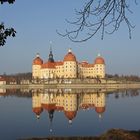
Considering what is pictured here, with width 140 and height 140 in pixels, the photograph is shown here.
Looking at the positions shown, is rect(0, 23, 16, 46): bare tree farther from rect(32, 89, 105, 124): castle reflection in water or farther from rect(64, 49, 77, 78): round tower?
rect(64, 49, 77, 78): round tower

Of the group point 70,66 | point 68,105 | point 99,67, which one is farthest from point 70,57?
point 68,105

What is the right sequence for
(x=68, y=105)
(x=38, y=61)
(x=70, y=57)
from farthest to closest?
(x=38, y=61) → (x=70, y=57) → (x=68, y=105)

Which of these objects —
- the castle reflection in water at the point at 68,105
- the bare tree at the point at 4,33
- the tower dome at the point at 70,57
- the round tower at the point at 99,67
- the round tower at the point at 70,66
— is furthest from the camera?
the round tower at the point at 99,67

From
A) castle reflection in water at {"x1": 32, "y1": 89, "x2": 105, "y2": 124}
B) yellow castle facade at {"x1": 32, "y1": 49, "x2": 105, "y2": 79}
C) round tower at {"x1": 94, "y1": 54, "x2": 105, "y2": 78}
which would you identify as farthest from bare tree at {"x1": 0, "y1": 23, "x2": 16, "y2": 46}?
round tower at {"x1": 94, "y1": 54, "x2": 105, "y2": 78}

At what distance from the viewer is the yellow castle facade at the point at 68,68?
58.0m

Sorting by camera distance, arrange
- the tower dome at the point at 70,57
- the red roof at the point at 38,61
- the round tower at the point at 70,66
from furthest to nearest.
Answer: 1. the red roof at the point at 38,61
2. the tower dome at the point at 70,57
3. the round tower at the point at 70,66

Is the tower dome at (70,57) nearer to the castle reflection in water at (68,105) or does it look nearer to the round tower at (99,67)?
the round tower at (99,67)

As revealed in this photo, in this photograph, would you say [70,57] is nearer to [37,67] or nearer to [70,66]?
[70,66]

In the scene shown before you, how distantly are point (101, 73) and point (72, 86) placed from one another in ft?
29.7

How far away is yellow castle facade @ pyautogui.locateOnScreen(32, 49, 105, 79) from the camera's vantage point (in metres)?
58.0

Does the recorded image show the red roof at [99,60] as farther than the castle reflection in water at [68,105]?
Yes

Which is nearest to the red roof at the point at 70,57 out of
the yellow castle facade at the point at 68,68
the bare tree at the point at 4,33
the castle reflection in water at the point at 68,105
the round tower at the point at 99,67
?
the yellow castle facade at the point at 68,68

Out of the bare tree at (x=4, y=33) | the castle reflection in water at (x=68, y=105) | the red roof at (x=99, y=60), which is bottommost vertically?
the castle reflection in water at (x=68, y=105)

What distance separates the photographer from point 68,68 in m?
57.8
